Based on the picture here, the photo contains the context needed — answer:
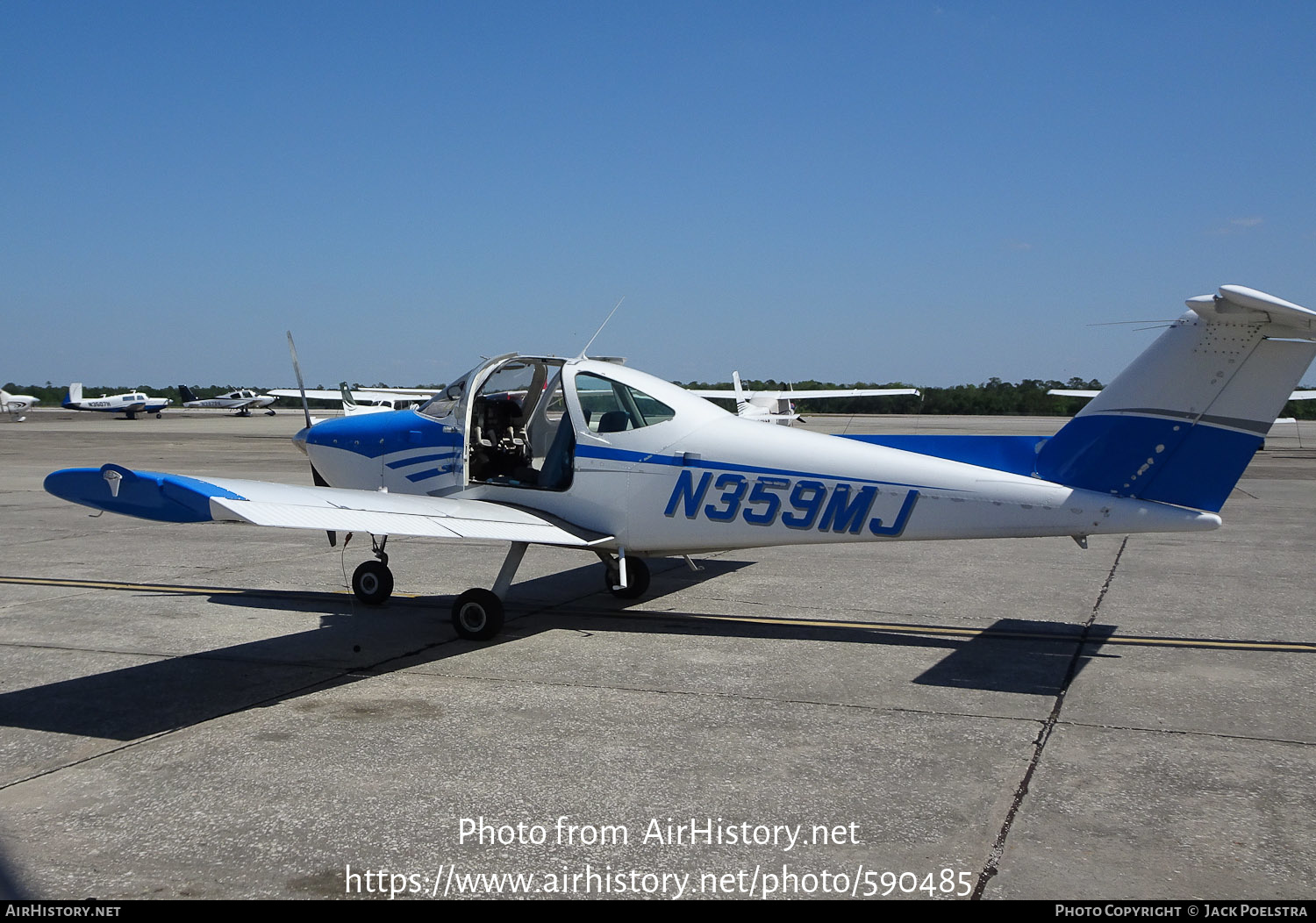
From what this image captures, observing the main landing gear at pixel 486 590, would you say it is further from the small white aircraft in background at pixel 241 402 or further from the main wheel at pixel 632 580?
the small white aircraft in background at pixel 241 402

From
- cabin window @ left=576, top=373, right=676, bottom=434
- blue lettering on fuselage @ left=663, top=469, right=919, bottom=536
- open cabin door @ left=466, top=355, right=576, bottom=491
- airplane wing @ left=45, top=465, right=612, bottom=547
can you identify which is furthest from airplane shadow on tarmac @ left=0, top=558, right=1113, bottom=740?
cabin window @ left=576, top=373, right=676, bottom=434

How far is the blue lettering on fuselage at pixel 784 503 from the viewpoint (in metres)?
7.29

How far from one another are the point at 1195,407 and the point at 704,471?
11.0ft

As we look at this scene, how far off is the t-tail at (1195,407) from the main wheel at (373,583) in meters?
5.52

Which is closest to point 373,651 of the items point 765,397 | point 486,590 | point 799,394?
point 486,590

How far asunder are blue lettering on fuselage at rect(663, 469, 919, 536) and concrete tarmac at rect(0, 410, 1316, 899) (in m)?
0.94

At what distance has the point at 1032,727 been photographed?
562 centimetres

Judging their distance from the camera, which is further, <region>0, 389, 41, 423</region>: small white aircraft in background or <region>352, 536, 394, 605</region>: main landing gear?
<region>0, 389, 41, 423</region>: small white aircraft in background

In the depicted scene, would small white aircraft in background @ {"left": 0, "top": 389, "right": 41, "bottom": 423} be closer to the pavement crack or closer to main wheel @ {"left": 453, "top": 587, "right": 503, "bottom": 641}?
main wheel @ {"left": 453, "top": 587, "right": 503, "bottom": 641}

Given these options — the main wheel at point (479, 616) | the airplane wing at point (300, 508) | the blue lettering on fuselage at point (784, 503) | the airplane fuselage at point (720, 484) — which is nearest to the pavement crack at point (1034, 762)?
the airplane fuselage at point (720, 484)

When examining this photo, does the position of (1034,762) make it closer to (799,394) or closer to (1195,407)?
(1195,407)

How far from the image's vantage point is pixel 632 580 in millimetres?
9508

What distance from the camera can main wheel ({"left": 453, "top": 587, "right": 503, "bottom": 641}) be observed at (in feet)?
25.3

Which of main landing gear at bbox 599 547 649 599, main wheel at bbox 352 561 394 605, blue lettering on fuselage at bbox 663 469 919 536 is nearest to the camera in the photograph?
blue lettering on fuselage at bbox 663 469 919 536
